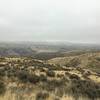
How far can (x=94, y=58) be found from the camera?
79.4m

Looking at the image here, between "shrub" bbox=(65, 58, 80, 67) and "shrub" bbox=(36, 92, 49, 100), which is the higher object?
"shrub" bbox=(36, 92, 49, 100)

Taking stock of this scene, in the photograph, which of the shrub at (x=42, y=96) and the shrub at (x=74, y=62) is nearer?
the shrub at (x=42, y=96)

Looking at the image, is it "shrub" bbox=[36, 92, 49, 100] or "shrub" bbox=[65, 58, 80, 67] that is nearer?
"shrub" bbox=[36, 92, 49, 100]

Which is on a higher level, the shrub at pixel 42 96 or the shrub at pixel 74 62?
the shrub at pixel 42 96

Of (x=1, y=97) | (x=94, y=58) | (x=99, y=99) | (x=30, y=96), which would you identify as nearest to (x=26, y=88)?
(x=30, y=96)

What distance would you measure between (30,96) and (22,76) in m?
4.70

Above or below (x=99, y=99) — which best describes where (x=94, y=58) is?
below

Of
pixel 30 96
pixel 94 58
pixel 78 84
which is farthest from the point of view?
pixel 94 58

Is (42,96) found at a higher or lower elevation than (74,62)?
higher

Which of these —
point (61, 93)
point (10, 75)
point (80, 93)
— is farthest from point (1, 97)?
point (10, 75)

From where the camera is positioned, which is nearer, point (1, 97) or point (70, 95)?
point (1, 97)

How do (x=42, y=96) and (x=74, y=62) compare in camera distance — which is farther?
(x=74, y=62)

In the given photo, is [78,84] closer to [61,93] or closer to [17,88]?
[61,93]

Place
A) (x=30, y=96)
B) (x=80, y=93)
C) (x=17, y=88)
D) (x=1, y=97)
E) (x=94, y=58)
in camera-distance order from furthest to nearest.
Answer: (x=94, y=58), (x=80, y=93), (x=17, y=88), (x=30, y=96), (x=1, y=97)
